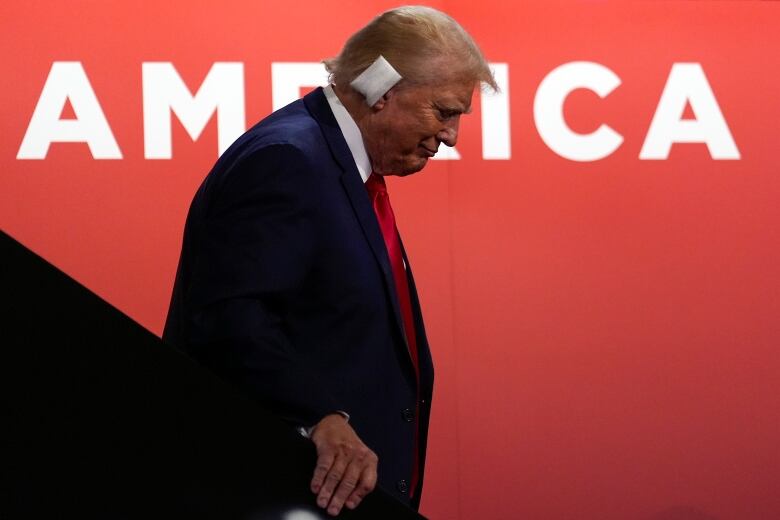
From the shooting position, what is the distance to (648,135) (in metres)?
2.93

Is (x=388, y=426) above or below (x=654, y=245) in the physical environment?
below

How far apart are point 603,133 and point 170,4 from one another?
3.51ft

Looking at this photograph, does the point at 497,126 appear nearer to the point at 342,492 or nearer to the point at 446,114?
the point at 446,114

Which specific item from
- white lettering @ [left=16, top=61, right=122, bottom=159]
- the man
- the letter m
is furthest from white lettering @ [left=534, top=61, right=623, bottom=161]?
the man

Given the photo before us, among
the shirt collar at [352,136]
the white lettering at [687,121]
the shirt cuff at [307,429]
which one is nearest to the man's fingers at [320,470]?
the shirt cuff at [307,429]

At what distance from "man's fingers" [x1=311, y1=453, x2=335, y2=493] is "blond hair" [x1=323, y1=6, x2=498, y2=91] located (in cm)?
64

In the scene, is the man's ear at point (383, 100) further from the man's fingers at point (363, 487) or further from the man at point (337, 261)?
the man's fingers at point (363, 487)

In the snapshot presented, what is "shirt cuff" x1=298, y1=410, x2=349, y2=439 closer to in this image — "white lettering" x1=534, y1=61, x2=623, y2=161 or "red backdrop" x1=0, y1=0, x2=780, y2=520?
"red backdrop" x1=0, y1=0, x2=780, y2=520

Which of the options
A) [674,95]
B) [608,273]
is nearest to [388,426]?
[608,273]

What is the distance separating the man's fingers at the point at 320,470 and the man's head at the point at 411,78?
24.3 inches

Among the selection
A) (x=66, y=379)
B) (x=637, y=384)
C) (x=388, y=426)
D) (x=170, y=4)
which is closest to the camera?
(x=66, y=379)

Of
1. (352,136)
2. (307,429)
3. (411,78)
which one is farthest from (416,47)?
(307,429)

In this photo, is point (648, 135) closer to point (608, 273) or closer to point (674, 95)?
point (674, 95)

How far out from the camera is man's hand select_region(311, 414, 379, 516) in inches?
42.8
